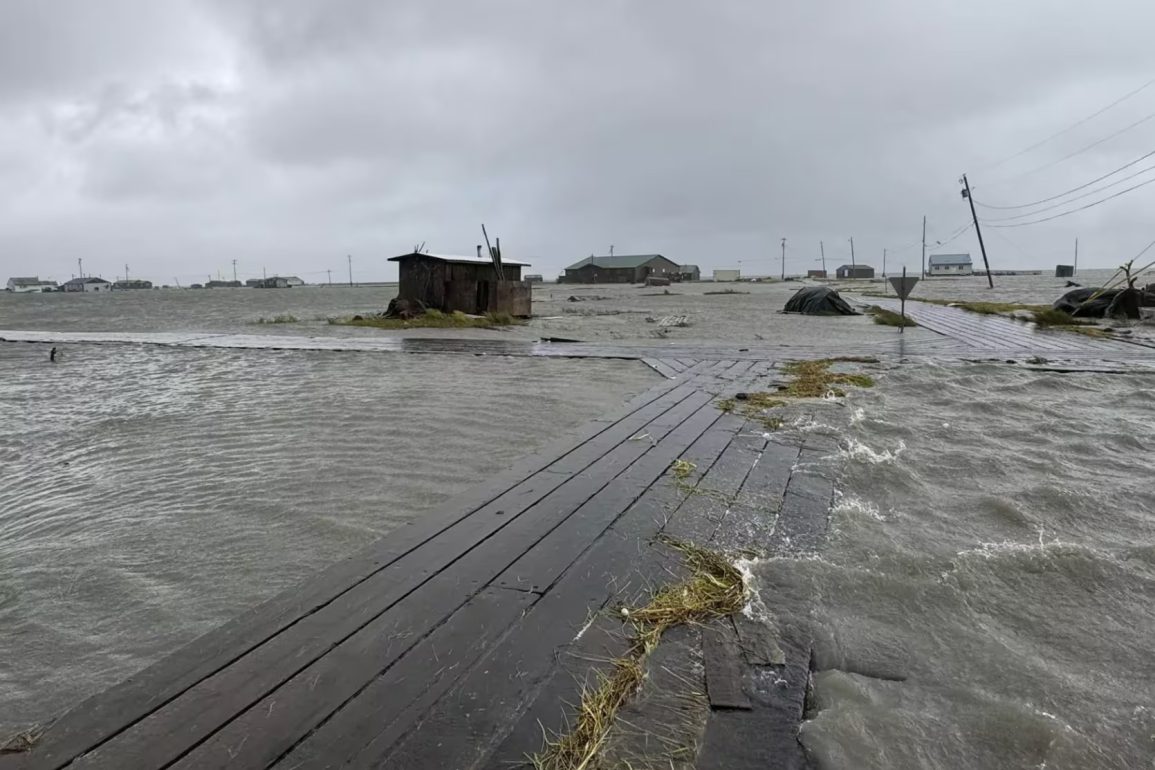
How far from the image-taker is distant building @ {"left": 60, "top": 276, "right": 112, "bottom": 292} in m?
137

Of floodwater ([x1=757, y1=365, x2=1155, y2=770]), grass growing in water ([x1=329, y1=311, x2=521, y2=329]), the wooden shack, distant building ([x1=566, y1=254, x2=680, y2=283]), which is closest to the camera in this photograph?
floodwater ([x1=757, y1=365, x2=1155, y2=770])

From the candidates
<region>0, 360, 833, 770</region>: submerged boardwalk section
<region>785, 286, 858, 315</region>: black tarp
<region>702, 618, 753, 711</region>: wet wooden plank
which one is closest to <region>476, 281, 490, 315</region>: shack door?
<region>785, 286, 858, 315</region>: black tarp

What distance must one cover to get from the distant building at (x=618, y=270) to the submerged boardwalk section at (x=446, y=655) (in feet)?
341

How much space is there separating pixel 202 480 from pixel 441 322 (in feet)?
50.9

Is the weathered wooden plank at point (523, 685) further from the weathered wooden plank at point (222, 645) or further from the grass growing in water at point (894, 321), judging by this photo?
the grass growing in water at point (894, 321)

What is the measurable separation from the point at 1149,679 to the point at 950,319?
21.0 m

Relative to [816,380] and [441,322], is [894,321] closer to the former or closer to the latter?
[816,380]

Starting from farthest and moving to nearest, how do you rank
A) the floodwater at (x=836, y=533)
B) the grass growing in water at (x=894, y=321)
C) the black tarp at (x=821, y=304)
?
1. the black tarp at (x=821, y=304)
2. the grass growing in water at (x=894, y=321)
3. the floodwater at (x=836, y=533)

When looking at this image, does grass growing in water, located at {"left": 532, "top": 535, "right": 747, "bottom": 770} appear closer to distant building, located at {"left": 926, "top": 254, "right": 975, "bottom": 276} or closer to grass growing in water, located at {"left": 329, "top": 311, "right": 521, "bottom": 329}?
grass growing in water, located at {"left": 329, "top": 311, "right": 521, "bottom": 329}

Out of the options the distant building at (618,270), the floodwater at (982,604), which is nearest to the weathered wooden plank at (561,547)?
the floodwater at (982,604)

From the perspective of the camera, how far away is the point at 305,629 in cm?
282

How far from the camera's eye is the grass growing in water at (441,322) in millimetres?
20453

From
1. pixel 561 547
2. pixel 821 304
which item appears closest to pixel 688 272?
pixel 821 304

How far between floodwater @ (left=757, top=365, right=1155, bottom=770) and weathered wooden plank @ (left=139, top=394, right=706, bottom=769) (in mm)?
1496
